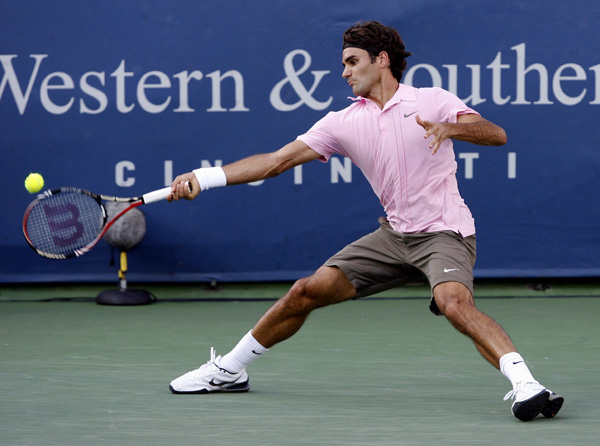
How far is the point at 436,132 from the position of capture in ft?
11.9

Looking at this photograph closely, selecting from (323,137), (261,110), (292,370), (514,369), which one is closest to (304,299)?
(323,137)

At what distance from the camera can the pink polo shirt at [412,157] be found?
3.96 metres

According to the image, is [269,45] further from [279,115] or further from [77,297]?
[77,297]

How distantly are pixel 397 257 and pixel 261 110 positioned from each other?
9.98ft

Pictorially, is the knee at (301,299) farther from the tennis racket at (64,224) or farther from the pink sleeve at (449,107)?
the tennis racket at (64,224)

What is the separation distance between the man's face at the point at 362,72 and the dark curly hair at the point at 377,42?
22mm

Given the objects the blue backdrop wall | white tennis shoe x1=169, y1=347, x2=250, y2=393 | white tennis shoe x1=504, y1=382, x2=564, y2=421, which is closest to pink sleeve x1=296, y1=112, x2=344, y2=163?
white tennis shoe x1=169, y1=347, x2=250, y2=393

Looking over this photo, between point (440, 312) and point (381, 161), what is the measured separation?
1.99 feet

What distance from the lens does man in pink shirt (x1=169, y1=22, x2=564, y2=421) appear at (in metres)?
3.95

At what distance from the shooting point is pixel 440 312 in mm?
3824

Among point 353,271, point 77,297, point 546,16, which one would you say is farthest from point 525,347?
point 77,297

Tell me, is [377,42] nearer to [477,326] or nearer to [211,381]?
[477,326]

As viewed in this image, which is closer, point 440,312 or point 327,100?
point 440,312

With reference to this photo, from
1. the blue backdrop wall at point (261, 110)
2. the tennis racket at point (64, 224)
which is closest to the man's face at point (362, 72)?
the tennis racket at point (64, 224)
